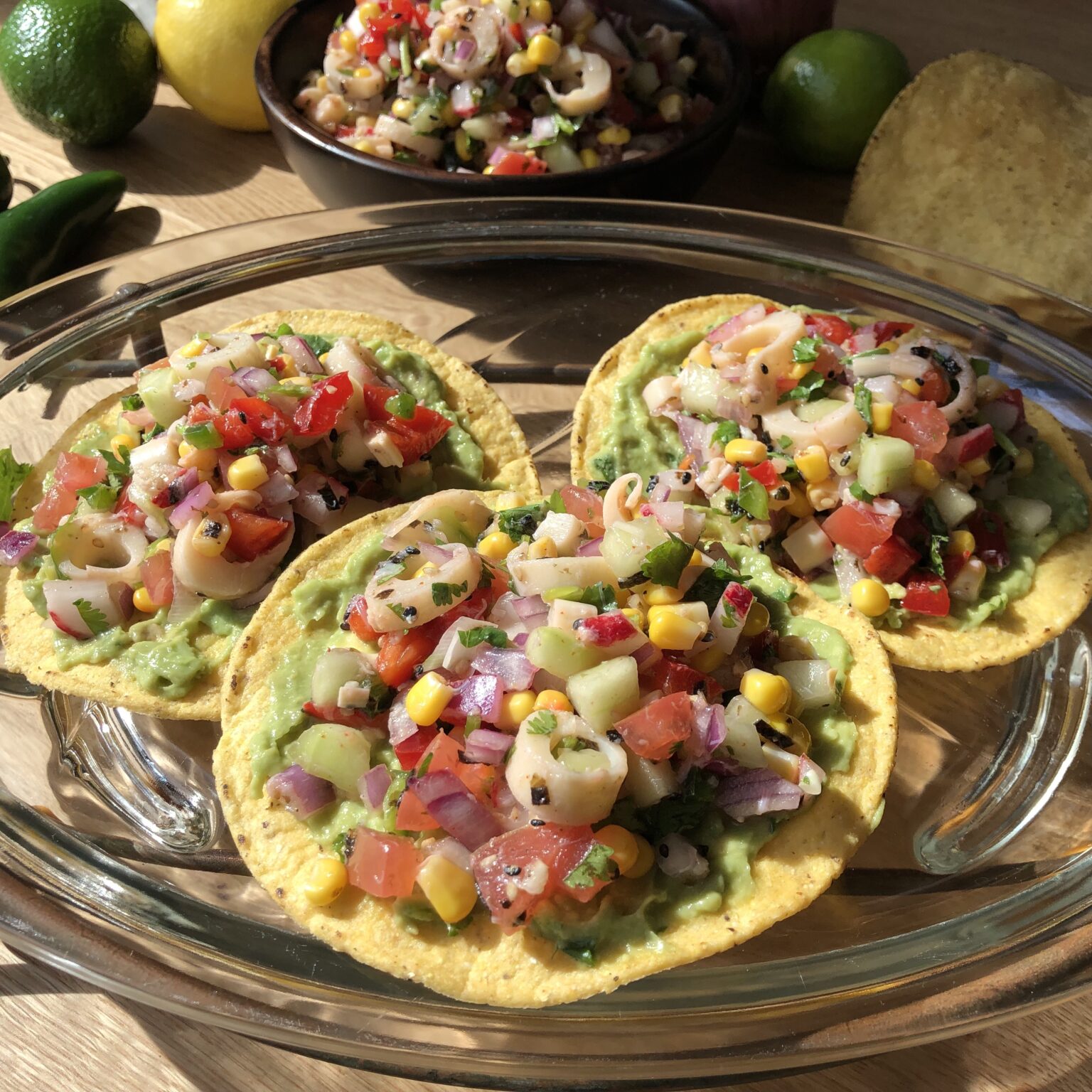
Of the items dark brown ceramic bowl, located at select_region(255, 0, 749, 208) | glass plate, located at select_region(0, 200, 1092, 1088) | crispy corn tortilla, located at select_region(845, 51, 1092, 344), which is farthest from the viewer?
crispy corn tortilla, located at select_region(845, 51, 1092, 344)

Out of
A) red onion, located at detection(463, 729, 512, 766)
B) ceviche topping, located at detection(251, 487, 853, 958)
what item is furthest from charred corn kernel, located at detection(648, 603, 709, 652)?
red onion, located at detection(463, 729, 512, 766)

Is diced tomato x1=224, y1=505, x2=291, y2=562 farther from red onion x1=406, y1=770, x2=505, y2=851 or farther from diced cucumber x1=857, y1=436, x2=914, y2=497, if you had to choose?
diced cucumber x1=857, y1=436, x2=914, y2=497

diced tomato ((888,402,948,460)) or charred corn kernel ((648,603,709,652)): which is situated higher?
charred corn kernel ((648,603,709,652))

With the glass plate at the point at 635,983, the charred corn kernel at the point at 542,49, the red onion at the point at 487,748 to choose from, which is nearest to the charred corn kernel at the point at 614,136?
the charred corn kernel at the point at 542,49

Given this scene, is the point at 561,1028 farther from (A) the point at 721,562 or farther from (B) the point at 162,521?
(B) the point at 162,521

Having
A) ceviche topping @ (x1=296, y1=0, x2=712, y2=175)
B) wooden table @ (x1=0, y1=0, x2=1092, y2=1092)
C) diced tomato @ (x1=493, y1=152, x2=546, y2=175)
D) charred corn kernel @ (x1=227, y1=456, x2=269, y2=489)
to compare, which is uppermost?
ceviche topping @ (x1=296, y1=0, x2=712, y2=175)

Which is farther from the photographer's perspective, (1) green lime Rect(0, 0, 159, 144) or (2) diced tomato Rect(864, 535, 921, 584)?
(1) green lime Rect(0, 0, 159, 144)

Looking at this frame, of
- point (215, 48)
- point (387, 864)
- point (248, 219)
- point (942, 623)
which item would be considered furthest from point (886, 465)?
point (215, 48)

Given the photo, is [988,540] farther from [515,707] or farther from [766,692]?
[515,707]
